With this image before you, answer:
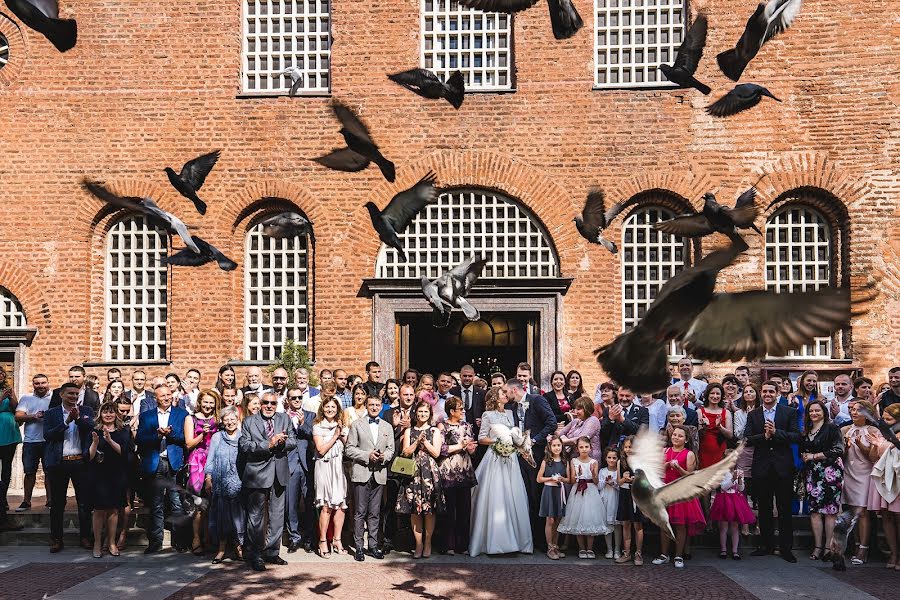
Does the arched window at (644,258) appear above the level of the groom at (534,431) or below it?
above

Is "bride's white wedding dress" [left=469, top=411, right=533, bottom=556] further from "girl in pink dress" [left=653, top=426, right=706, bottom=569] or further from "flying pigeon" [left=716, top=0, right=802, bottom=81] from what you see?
"flying pigeon" [left=716, top=0, right=802, bottom=81]

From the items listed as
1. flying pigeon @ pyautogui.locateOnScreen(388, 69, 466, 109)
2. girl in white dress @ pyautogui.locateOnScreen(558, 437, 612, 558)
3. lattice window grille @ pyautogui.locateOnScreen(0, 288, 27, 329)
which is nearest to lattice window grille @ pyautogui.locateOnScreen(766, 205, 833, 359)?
girl in white dress @ pyautogui.locateOnScreen(558, 437, 612, 558)

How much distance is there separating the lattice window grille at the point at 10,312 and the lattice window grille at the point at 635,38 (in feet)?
35.7

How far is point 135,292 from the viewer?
51.9 feet

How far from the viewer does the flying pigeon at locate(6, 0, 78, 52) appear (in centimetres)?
599

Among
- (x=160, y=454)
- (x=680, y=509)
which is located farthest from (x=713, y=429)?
(x=160, y=454)

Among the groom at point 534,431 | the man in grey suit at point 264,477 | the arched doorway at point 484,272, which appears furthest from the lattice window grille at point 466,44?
the man in grey suit at point 264,477

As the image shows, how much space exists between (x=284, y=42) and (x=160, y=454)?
8261 mm

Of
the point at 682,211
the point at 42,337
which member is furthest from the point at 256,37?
the point at 682,211

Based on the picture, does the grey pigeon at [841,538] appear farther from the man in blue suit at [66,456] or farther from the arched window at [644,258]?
the man in blue suit at [66,456]

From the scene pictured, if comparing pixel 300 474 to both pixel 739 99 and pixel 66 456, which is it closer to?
pixel 66 456

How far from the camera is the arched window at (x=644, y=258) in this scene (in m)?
15.2

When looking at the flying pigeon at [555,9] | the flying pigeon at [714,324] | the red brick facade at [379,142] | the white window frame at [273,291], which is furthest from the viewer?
the white window frame at [273,291]

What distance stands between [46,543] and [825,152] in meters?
13.3
